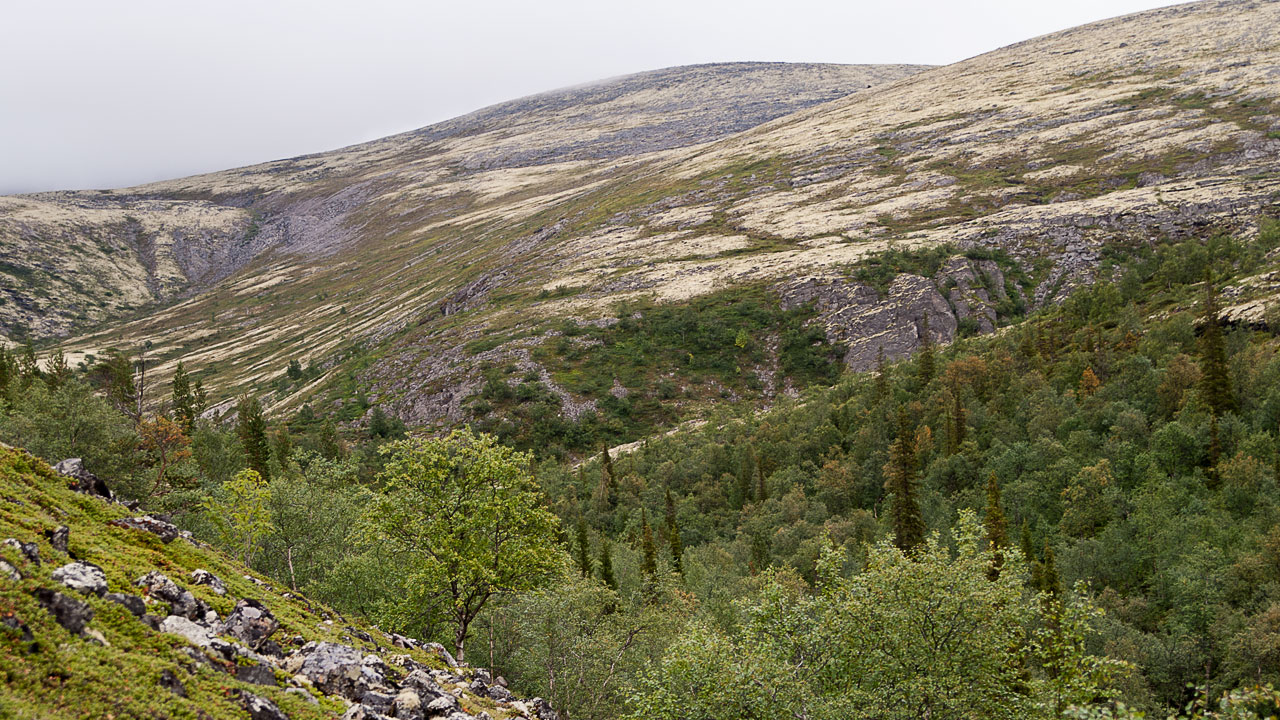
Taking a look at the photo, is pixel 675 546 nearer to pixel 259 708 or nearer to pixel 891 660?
pixel 891 660

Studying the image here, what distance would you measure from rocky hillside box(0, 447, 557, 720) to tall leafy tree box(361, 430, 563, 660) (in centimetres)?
719

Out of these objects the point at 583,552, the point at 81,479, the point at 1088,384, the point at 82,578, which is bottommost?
the point at 583,552

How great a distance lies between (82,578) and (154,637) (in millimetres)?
1967

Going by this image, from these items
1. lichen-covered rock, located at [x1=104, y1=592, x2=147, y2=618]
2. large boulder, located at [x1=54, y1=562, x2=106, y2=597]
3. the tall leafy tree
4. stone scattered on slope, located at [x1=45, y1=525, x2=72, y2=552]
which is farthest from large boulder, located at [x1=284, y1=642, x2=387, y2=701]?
the tall leafy tree

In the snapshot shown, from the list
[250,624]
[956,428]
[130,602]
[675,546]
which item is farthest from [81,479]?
[956,428]

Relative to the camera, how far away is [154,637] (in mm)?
13578

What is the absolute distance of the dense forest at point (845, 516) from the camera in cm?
2711

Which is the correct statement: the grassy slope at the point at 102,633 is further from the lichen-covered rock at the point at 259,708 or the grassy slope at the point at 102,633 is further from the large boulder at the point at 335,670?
the large boulder at the point at 335,670

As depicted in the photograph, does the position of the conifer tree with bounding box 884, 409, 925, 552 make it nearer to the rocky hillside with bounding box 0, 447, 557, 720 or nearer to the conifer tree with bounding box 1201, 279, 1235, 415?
the conifer tree with bounding box 1201, 279, 1235, 415

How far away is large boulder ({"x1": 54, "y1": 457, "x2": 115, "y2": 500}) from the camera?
21.0 meters

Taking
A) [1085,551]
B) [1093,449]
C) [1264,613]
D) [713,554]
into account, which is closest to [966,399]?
[1093,449]

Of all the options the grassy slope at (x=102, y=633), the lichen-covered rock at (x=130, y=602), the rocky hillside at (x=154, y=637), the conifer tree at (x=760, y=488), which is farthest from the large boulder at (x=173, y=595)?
the conifer tree at (x=760, y=488)

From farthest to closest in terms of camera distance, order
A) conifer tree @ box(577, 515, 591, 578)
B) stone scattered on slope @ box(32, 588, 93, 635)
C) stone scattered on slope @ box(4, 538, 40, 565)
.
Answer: conifer tree @ box(577, 515, 591, 578)
stone scattered on slope @ box(4, 538, 40, 565)
stone scattered on slope @ box(32, 588, 93, 635)

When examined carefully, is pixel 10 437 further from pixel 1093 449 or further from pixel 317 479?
pixel 1093 449
